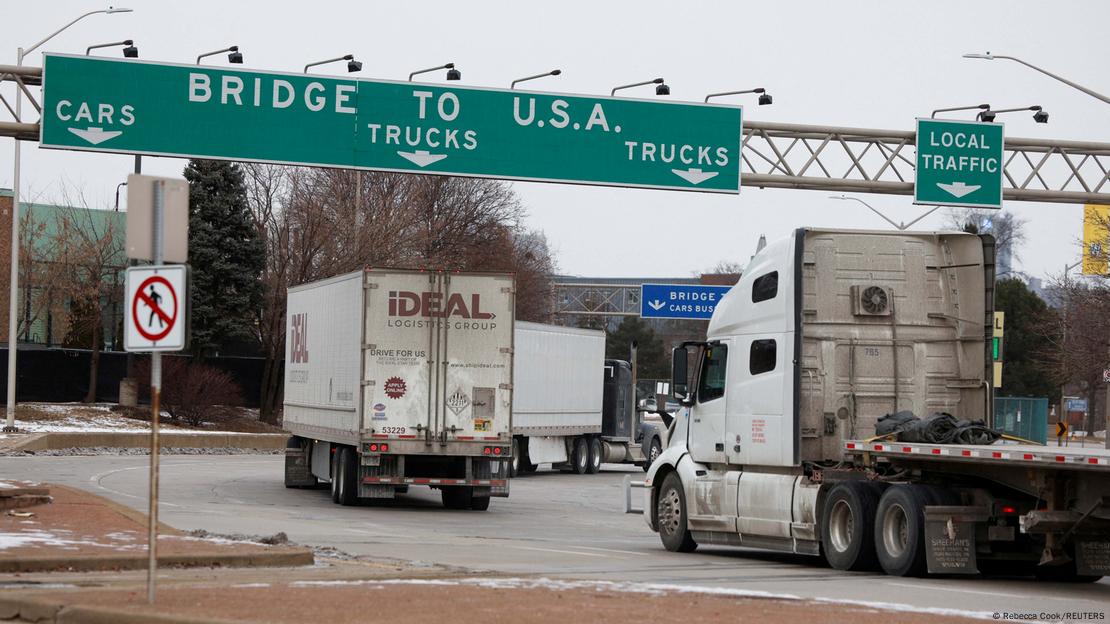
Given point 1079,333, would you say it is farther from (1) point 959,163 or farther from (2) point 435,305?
→ (2) point 435,305

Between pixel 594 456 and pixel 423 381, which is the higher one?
pixel 423 381

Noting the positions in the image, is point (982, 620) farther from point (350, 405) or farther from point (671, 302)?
point (671, 302)

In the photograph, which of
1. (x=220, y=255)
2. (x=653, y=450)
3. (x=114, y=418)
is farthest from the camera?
(x=220, y=255)

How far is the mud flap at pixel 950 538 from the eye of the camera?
1512 cm

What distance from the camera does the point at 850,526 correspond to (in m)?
16.3

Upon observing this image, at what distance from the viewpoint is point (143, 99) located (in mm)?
22938

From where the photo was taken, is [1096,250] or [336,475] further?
[1096,250]

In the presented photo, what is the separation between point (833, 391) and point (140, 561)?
8.16 m

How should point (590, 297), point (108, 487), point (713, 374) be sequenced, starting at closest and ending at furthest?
point (713, 374) < point (108, 487) < point (590, 297)

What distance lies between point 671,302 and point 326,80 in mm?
21594

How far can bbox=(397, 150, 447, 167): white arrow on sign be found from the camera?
23766 millimetres

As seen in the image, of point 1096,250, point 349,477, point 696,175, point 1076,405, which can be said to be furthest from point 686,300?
point 1076,405

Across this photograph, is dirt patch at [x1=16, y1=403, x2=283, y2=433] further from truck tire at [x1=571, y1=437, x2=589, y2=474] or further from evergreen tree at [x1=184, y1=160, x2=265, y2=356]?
truck tire at [x1=571, y1=437, x2=589, y2=474]

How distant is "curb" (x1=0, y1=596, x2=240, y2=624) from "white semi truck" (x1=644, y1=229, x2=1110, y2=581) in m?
8.46
